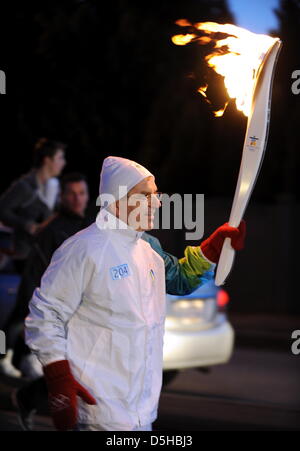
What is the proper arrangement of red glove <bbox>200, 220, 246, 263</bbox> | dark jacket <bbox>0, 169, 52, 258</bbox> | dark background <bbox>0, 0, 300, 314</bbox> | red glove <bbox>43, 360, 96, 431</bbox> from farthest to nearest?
dark background <bbox>0, 0, 300, 314</bbox> < dark jacket <bbox>0, 169, 52, 258</bbox> < red glove <bbox>200, 220, 246, 263</bbox> < red glove <bbox>43, 360, 96, 431</bbox>

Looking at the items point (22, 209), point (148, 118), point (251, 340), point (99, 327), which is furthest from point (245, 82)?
point (148, 118)

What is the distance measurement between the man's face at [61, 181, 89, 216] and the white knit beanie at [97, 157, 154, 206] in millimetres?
2881

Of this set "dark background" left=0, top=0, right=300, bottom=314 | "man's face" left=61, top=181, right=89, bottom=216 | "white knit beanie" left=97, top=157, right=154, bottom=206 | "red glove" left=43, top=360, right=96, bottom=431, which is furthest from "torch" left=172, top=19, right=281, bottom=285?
"dark background" left=0, top=0, right=300, bottom=314

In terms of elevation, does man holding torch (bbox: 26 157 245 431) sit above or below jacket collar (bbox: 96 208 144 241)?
below

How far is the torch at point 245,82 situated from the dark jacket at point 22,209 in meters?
4.12

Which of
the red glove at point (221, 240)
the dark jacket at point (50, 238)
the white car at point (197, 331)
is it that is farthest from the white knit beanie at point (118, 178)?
the white car at point (197, 331)

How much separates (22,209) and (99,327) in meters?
4.68

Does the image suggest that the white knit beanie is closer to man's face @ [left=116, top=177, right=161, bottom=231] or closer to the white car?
man's face @ [left=116, top=177, right=161, bottom=231]

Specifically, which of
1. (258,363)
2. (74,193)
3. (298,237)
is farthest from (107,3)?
(74,193)

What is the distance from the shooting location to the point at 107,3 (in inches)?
778

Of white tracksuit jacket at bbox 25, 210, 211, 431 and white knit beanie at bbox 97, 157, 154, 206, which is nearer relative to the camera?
white tracksuit jacket at bbox 25, 210, 211, 431

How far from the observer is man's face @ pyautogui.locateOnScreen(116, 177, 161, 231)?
411cm

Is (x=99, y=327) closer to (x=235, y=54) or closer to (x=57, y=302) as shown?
(x=57, y=302)
